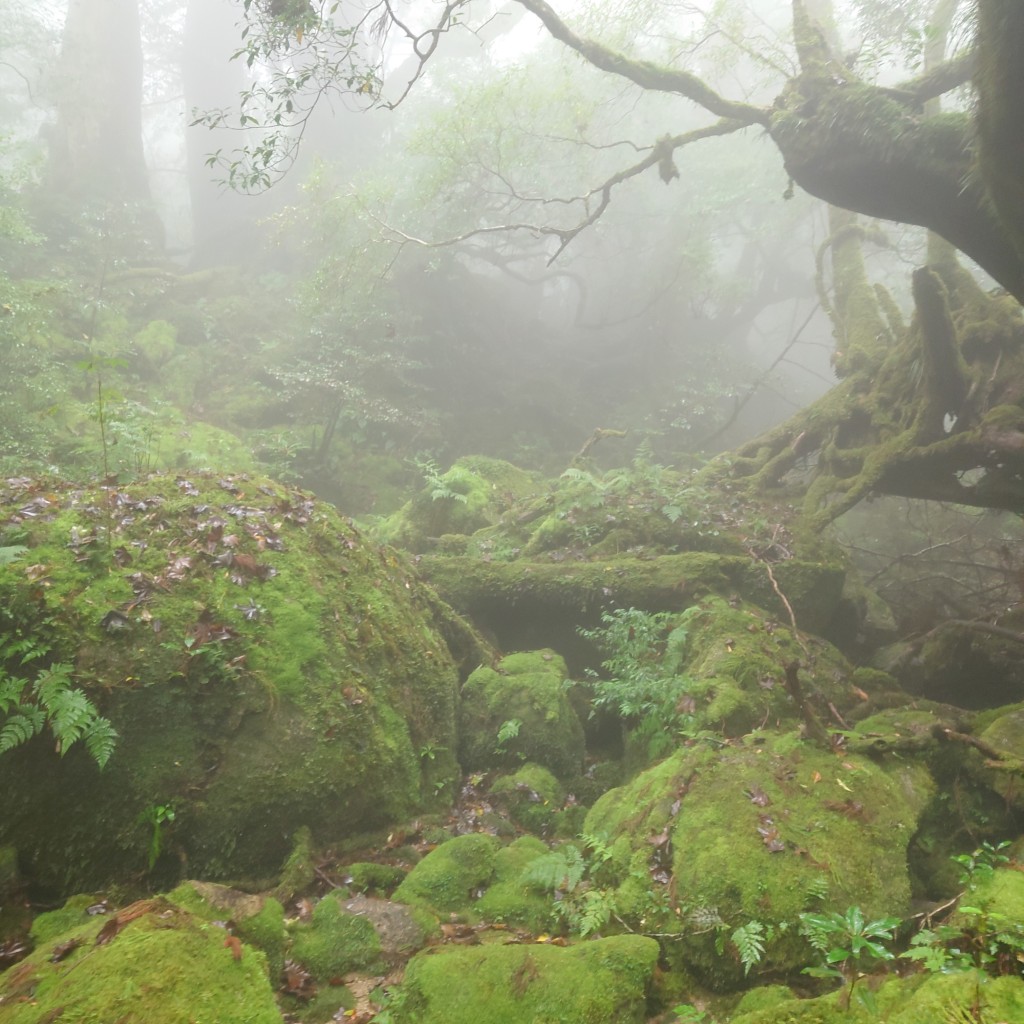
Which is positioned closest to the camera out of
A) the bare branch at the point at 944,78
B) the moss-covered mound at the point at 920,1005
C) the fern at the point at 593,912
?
the moss-covered mound at the point at 920,1005

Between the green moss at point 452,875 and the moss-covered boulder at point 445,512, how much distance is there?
18.0 ft

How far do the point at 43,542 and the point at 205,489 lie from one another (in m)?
1.33

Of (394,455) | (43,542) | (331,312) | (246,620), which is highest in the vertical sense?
(331,312)

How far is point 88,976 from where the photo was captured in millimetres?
2410

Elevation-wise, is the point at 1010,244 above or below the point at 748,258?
below

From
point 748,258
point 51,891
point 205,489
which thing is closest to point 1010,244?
point 205,489

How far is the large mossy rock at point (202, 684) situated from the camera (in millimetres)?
3590

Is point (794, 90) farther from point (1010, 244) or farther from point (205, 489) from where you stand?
point (205, 489)

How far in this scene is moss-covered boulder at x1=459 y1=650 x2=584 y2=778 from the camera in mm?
5590

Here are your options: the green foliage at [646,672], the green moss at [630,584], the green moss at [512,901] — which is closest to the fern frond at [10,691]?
the green moss at [512,901]

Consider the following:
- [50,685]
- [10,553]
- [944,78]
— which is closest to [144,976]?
[50,685]

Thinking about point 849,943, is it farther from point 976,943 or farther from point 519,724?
point 519,724

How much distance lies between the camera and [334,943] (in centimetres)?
336

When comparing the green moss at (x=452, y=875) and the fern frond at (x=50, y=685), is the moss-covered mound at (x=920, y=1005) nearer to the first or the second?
the green moss at (x=452, y=875)
